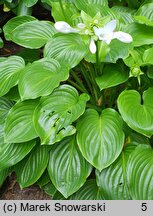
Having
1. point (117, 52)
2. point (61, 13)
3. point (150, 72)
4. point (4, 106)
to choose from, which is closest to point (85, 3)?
point (61, 13)

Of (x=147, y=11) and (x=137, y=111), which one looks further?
(x=147, y=11)

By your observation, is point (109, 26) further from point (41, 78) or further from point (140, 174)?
point (140, 174)

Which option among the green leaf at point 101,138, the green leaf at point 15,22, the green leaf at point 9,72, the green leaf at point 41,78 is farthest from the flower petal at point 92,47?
the green leaf at point 15,22

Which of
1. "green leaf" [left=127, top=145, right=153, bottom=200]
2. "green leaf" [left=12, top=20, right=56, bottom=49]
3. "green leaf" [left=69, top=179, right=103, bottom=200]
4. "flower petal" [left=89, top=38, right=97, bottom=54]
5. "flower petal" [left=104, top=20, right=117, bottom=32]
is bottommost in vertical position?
"green leaf" [left=69, top=179, right=103, bottom=200]

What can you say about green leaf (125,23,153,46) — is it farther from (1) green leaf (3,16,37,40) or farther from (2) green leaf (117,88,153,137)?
(1) green leaf (3,16,37,40)

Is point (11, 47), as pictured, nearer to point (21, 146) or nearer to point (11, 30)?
point (11, 30)

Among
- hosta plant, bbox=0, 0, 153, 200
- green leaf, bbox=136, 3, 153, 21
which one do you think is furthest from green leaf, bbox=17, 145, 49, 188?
green leaf, bbox=136, 3, 153, 21
